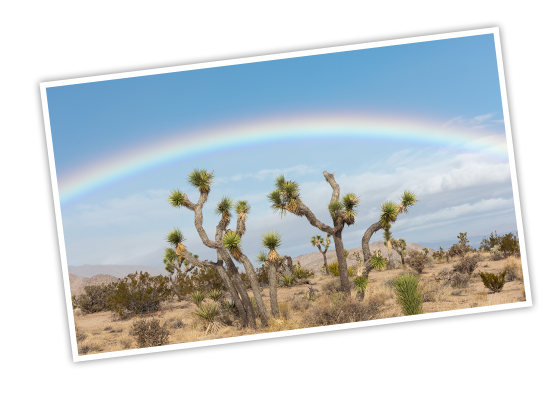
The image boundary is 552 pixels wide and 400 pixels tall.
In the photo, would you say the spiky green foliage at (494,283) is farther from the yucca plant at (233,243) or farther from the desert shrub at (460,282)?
the yucca plant at (233,243)

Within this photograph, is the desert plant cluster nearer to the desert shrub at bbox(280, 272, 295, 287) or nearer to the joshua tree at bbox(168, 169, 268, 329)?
the joshua tree at bbox(168, 169, 268, 329)

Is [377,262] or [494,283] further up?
[377,262]

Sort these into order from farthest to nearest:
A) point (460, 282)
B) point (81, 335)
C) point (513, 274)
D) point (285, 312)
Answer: point (460, 282) < point (513, 274) < point (81, 335) < point (285, 312)

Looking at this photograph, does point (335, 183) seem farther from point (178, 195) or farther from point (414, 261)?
point (414, 261)

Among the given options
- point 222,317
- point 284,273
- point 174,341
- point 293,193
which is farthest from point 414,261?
point 174,341

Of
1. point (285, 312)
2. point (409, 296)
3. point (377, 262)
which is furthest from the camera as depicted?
point (285, 312)

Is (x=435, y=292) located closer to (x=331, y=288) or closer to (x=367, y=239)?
(x=367, y=239)

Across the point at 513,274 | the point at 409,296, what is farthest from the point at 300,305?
the point at 513,274
